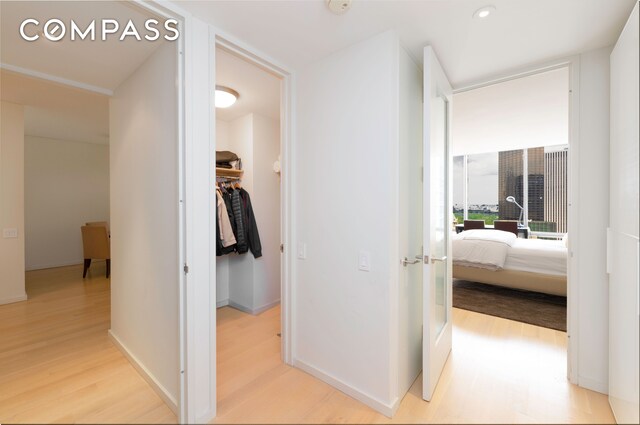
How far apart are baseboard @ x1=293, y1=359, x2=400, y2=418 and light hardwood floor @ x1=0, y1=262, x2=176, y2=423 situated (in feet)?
2.66

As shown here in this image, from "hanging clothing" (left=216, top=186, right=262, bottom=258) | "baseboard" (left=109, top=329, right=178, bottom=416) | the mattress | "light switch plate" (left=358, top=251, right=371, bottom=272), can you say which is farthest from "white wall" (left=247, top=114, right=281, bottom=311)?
the mattress

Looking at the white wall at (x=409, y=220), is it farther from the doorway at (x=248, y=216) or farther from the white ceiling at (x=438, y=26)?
the doorway at (x=248, y=216)

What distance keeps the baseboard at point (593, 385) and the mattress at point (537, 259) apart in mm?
1768

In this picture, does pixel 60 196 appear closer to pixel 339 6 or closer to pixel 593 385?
pixel 339 6

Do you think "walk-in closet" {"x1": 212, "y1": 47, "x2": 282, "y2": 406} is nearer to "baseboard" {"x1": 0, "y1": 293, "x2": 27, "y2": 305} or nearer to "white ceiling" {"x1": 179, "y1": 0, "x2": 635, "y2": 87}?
"white ceiling" {"x1": 179, "y1": 0, "x2": 635, "y2": 87}

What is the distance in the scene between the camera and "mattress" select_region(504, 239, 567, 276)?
3.16m

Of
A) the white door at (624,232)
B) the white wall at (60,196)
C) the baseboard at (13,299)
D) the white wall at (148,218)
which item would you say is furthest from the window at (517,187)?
the baseboard at (13,299)

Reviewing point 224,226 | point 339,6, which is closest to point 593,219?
point 339,6

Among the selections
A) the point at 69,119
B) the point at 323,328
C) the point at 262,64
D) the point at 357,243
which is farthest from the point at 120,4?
the point at 69,119

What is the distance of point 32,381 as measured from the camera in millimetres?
1595

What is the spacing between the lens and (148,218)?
1738mm

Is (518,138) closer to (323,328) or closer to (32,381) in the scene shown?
(323,328)

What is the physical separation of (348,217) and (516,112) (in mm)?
3111

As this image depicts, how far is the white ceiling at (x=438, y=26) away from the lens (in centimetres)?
135
